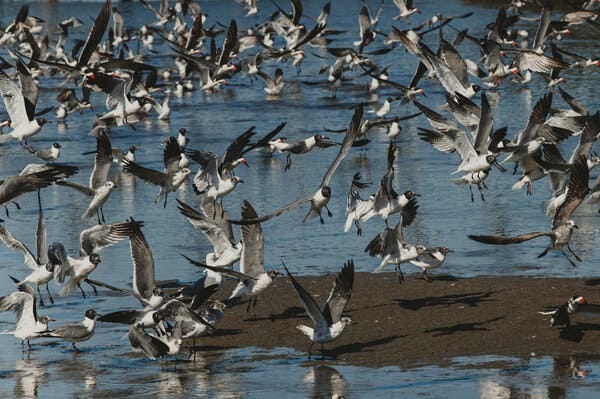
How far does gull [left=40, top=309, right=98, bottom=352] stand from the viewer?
35.1ft

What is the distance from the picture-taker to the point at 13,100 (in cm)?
1736

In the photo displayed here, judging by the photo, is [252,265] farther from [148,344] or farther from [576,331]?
[576,331]

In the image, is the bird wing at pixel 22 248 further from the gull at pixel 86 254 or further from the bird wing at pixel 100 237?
the bird wing at pixel 100 237

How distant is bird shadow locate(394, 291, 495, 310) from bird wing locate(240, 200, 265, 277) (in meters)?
1.29

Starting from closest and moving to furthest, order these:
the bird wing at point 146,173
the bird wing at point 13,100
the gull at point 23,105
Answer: the bird wing at point 146,173 < the bird wing at point 13,100 < the gull at point 23,105

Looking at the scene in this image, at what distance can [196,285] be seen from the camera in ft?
38.1

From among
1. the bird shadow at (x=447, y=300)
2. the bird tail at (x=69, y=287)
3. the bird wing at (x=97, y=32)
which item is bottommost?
the bird shadow at (x=447, y=300)

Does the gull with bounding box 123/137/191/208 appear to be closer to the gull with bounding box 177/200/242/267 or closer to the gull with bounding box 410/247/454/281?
the gull with bounding box 177/200/242/267

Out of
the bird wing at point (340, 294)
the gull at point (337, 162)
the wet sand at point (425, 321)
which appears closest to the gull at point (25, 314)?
the wet sand at point (425, 321)

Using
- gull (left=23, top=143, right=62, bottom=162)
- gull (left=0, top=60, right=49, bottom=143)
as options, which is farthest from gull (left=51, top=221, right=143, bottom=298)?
gull (left=23, top=143, right=62, bottom=162)

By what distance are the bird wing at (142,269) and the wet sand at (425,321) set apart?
2.36 ft

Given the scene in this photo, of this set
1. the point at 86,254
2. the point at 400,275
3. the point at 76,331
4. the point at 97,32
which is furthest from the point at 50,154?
the point at 76,331

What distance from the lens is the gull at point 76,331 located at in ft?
35.1

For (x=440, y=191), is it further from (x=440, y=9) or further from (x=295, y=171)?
(x=440, y=9)
